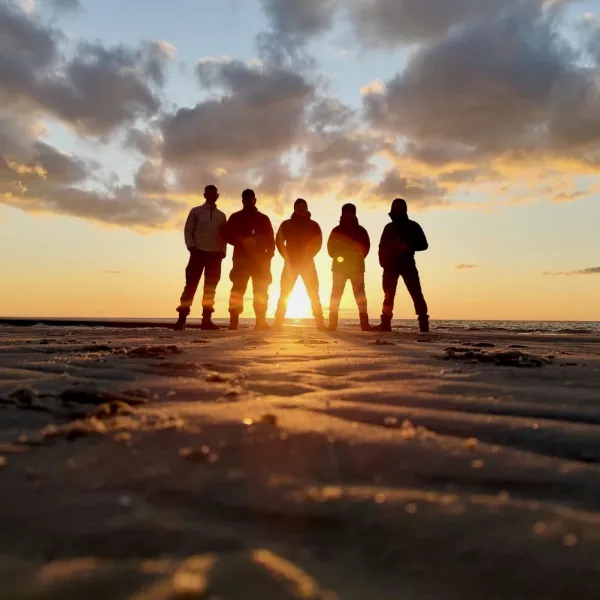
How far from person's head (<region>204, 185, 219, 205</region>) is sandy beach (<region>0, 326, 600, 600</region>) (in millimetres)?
7872

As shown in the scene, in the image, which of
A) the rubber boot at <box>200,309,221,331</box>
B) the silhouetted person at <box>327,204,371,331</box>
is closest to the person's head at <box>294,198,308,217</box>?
the silhouetted person at <box>327,204,371,331</box>

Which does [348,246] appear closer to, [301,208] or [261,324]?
[301,208]

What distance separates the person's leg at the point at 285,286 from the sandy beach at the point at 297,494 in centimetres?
749

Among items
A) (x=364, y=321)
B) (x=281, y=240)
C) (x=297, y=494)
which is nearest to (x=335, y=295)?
(x=364, y=321)

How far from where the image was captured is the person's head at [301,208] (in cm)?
985

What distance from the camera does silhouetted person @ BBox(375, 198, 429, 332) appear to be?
32.4ft

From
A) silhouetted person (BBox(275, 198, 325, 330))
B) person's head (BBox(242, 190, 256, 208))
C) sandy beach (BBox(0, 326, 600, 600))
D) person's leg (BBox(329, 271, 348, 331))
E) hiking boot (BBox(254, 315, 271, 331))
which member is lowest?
sandy beach (BBox(0, 326, 600, 600))

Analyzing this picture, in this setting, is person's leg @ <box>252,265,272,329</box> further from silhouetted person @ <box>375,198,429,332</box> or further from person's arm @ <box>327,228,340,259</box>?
silhouetted person @ <box>375,198,429,332</box>

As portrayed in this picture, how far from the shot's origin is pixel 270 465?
4.61 ft

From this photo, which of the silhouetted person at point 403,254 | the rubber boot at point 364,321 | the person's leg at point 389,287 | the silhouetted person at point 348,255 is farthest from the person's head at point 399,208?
the rubber boot at point 364,321

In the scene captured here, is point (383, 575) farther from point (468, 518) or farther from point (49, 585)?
point (49, 585)

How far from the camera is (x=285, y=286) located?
991 cm

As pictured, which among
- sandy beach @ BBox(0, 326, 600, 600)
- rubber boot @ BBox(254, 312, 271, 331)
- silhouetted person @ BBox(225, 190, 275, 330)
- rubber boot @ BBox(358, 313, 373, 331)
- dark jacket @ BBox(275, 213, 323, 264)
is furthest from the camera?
rubber boot @ BBox(358, 313, 373, 331)

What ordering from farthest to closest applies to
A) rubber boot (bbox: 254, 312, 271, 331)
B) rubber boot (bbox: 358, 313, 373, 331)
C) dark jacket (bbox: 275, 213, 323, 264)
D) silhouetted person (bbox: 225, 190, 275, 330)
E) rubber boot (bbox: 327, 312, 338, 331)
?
rubber boot (bbox: 358, 313, 373, 331) < rubber boot (bbox: 327, 312, 338, 331) < dark jacket (bbox: 275, 213, 323, 264) < silhouetted person (bbox: 225, 190, 275, 330) < rubber boot (bbox: 254, 312, 271, 331)
